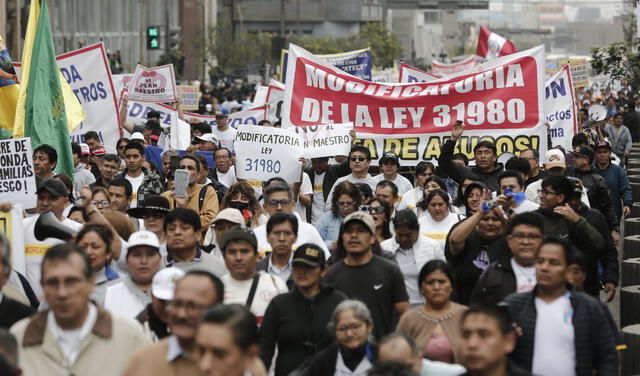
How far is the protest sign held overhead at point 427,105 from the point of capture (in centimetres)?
1453

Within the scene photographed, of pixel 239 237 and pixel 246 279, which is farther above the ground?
pixel 239 237

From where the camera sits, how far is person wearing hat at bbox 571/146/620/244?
12688mm

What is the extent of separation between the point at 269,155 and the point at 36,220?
435 centimetres

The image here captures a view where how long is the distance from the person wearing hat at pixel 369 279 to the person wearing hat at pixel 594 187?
15.2 ft

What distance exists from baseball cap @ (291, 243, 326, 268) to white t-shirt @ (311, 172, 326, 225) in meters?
5.22

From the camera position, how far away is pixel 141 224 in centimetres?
1100

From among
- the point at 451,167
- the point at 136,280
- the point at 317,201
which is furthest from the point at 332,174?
the point at 136,280

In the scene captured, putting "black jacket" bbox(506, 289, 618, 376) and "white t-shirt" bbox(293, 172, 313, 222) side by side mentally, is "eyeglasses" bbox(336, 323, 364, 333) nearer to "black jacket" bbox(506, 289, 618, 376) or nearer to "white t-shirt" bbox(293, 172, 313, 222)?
"black jacket" bbox(506, 289, 618, 376)

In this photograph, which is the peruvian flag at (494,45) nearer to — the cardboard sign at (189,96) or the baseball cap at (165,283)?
the cardboard sign at (189,96)

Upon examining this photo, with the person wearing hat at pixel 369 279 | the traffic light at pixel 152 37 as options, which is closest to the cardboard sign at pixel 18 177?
the person wearing hat at pixel 369 279

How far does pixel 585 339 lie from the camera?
7.00 m

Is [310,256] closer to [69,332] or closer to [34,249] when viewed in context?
[69,332]

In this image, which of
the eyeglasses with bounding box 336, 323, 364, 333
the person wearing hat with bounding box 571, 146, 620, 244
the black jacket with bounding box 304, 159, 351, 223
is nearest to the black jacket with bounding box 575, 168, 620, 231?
the person wearing hat with bounding box 571, 146, 620, 244

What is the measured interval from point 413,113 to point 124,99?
5787 millimetres
